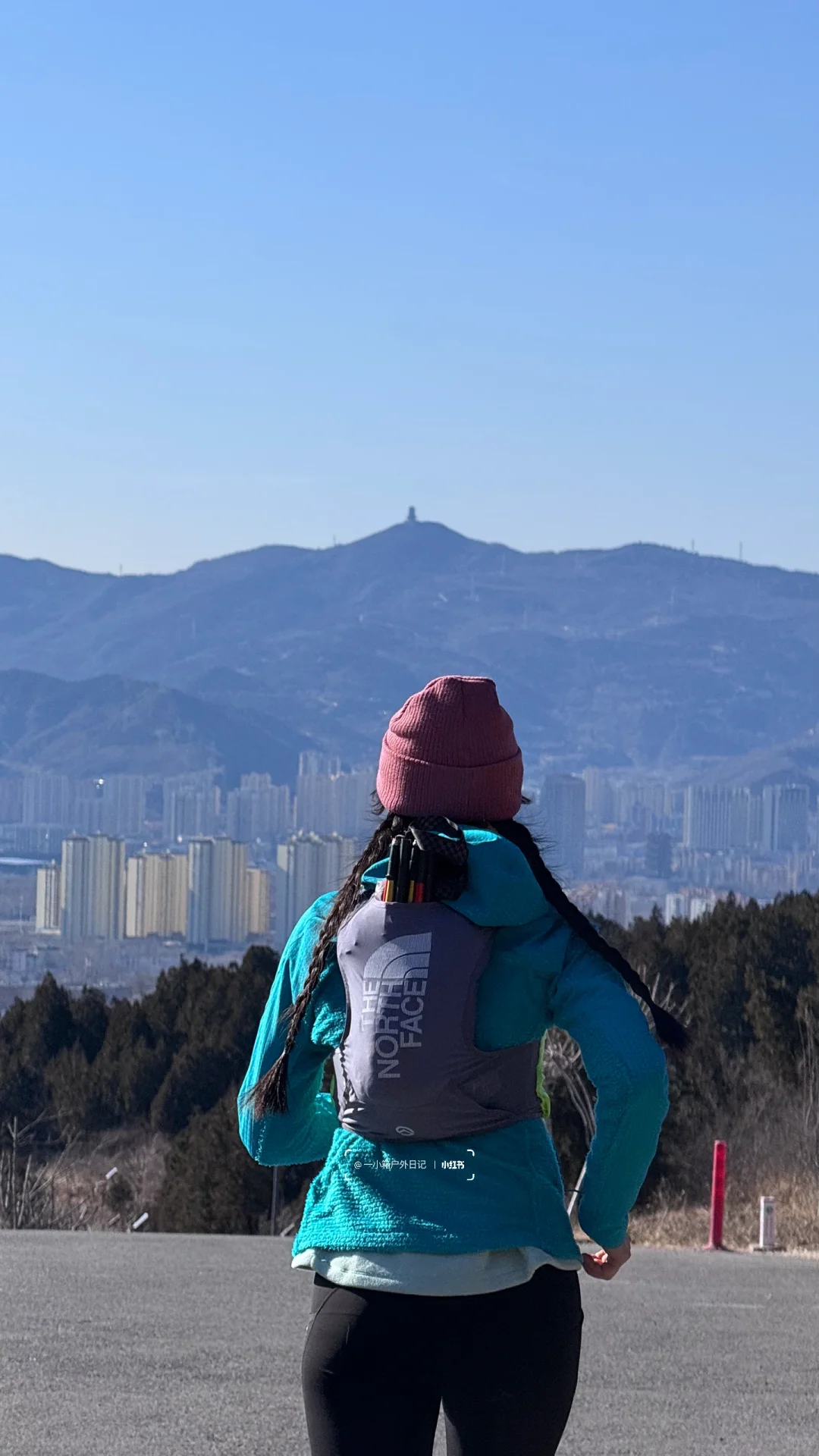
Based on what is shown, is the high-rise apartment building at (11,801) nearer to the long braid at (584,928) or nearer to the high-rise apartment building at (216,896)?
the high-rise apartment building at (216,896)

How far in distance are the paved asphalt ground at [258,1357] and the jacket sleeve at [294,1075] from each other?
2497mm

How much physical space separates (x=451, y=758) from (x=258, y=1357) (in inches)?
164

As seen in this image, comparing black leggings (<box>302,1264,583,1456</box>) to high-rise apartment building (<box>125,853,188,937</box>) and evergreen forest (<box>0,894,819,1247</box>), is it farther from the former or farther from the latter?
high-rise apartment building (<box>125,853,188,937</box>)

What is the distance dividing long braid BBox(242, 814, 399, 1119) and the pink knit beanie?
0.17 ft

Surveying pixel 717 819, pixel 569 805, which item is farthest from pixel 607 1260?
pixel 717 819

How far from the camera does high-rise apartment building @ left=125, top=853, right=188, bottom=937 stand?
7931 centimetres

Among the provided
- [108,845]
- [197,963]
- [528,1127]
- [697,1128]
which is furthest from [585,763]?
[528,1127]

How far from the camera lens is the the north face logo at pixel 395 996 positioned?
235cm

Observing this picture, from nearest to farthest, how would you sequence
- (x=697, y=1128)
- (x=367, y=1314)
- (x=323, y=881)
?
(x=367, y=1314) < (x=697, y=1128) < (x=323, y=881)

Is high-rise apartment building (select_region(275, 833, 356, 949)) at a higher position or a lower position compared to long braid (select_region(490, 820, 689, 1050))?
lower

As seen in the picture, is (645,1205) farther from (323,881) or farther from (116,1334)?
(323,881)

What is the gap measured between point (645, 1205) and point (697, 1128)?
1316 millimetres

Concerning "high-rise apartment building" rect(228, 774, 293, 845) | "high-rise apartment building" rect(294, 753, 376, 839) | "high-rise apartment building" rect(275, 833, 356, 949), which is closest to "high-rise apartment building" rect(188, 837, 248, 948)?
"high-rise apartment building" rect(275, 833, 356, 949)

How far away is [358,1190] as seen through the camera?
7.87ft
